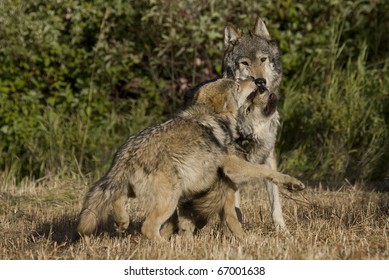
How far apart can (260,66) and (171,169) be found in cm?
242

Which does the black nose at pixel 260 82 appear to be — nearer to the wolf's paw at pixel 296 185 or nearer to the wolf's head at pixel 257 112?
the wolf's head at pixel 257 112

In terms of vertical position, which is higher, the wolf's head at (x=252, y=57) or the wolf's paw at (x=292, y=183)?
→ the wolf's head at (x=252, y=57)

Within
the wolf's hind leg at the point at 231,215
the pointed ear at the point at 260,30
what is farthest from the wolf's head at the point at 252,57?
the wolf's hind leg at the point at 231,215

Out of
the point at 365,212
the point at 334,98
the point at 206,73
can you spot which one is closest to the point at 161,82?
the point at 206,73

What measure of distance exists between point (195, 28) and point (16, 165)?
3.34 metres

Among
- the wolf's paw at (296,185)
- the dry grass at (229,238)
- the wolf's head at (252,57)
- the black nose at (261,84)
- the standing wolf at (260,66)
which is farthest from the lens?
the wolf's head at (252,57)

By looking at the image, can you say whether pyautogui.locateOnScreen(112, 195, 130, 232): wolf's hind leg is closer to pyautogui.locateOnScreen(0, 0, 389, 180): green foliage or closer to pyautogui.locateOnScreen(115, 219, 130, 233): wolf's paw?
pyautogui.locateOnScreen(115, 219, 130, 233): wolf's paw

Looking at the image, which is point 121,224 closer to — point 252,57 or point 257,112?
point 257,112

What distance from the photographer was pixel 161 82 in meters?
12.4

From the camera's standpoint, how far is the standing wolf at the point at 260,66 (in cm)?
744

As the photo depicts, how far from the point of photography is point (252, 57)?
8.26 meters

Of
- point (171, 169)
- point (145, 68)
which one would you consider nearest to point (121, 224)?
point (171, 169)
